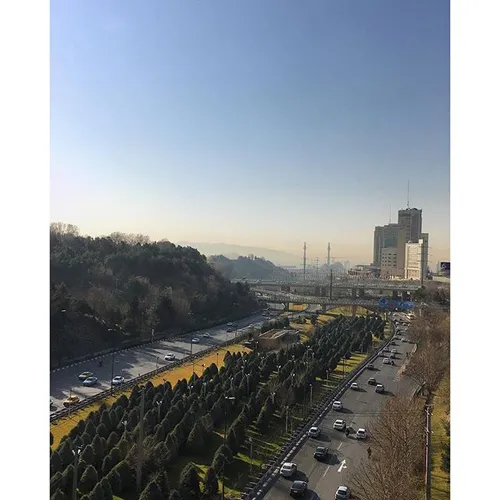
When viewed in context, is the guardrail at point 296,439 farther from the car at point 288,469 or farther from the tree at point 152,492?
the tree at point 152,492

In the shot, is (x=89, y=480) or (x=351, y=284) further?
(x=351, y=284)

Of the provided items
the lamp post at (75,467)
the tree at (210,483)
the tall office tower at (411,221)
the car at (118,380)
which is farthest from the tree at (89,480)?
the tall office tower at (411,221)

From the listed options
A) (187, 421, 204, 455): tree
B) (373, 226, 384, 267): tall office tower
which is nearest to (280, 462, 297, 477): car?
(187, 421, 204, 455): tree

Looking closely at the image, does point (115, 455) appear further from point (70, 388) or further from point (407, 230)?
point (407, 230)

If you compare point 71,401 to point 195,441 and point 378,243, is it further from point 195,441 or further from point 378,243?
point 378,243

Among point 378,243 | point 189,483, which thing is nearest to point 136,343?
point 189,483
